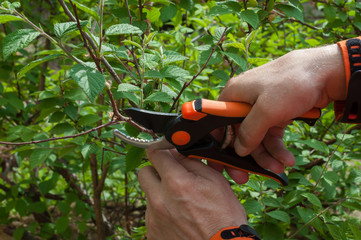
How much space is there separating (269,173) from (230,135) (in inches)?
10.4

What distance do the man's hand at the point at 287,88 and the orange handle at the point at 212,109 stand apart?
1.3 inches

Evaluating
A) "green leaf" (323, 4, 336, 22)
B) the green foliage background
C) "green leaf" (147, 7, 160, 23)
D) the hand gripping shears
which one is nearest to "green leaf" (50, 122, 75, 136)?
the green foliage background

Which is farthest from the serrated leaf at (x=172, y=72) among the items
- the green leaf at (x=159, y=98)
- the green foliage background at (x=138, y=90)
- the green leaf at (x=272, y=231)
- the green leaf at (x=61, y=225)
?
the green leaf at (x=61, y=225)

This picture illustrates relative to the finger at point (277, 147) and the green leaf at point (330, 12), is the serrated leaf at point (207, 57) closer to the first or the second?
the finger at point (277, 147)

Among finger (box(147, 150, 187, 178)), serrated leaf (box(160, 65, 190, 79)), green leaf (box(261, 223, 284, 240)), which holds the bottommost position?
green leaf (box(261, 223, 284, 240))

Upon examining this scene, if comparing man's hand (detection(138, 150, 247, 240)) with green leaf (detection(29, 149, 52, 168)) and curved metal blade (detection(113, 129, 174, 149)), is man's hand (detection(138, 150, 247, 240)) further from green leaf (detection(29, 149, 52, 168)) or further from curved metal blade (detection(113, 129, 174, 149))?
green leaf (detection(29, 149, 52, 168))

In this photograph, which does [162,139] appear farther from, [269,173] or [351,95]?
[351,95]

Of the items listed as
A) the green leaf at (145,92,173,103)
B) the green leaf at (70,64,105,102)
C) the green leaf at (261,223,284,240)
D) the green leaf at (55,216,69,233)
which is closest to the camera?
the green leaf at (70,64,105,102)

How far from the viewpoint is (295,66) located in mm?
1278

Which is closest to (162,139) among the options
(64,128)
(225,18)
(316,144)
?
(64,128)

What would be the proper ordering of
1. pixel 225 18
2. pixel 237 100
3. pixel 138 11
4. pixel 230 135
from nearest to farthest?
1. pixel 237 100
2. pixel 230 135
3. pixel 138 11
4. pixel 225 18

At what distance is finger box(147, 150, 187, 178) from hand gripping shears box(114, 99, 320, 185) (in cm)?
5

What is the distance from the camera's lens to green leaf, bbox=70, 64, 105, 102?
1229mm

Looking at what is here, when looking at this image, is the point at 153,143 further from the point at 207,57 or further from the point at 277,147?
the point at 207,57
